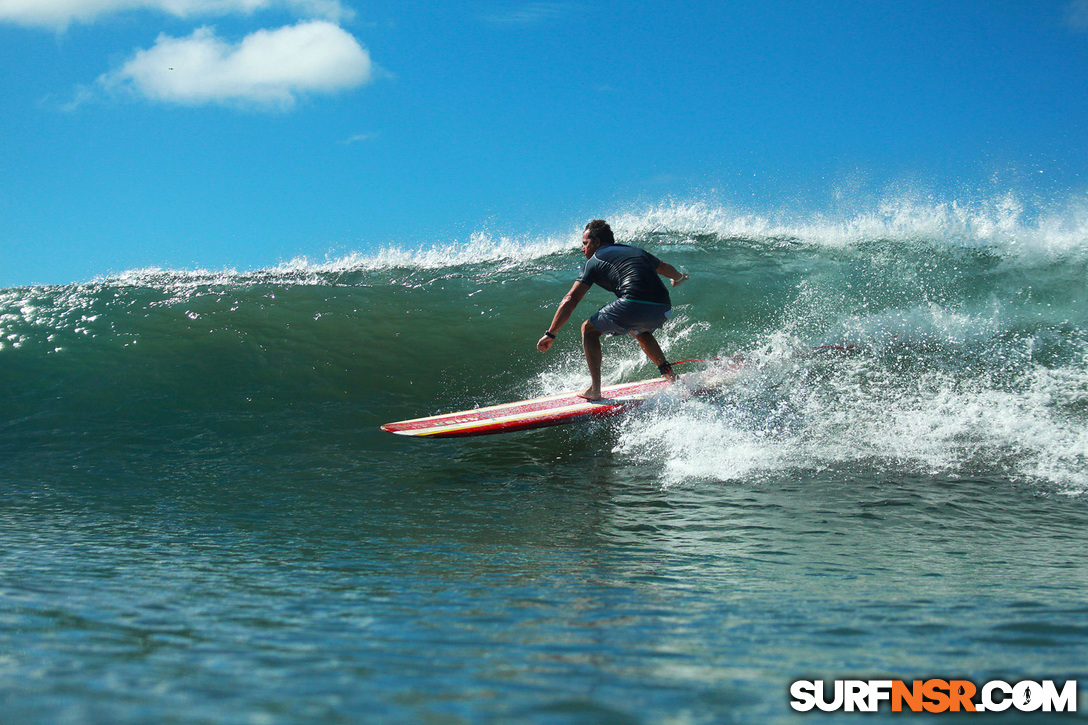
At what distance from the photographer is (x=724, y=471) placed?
18.6 feet

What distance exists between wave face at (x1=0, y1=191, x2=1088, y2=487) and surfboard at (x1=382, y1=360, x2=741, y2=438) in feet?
0.63

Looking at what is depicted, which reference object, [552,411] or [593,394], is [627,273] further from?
[552,411]

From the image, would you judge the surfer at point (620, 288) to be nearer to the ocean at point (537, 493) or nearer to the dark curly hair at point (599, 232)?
the dark curly hair at point (599, 232)

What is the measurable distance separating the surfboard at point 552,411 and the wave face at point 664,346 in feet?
0.63

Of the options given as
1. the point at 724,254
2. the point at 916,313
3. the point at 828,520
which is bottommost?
the point at 828,520

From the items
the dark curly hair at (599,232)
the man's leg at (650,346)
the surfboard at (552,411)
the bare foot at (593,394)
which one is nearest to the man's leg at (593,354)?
the bare foot at (593,394)

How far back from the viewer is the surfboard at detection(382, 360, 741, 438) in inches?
273

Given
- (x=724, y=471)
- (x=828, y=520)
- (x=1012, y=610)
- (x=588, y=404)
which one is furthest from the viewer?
(x=588, y=404)

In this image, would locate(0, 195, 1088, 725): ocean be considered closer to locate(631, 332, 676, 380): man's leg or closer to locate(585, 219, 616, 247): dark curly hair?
locate(631, 332, 676, 380): man's leg

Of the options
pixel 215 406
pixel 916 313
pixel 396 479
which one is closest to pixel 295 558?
pixel 396 479

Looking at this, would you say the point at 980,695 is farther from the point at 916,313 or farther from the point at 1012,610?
the point at 916,313

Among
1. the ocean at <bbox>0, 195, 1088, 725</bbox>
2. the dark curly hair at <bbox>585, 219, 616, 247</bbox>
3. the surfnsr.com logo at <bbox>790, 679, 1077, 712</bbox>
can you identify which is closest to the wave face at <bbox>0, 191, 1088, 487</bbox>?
the ocean at <bbox>0, 195, 1088, 725</bbox>

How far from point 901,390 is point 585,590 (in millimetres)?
5759

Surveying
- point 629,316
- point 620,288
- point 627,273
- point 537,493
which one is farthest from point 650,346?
point 537,493
